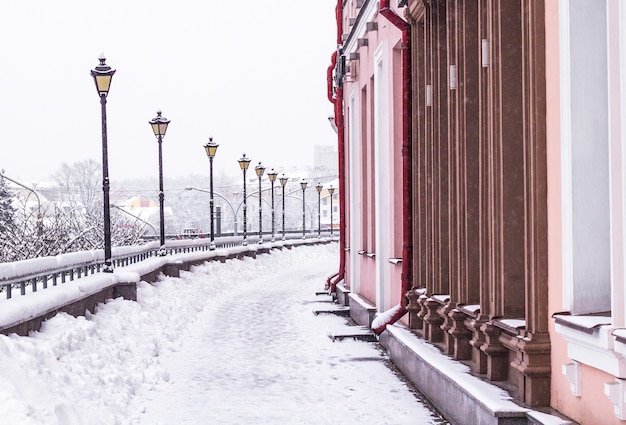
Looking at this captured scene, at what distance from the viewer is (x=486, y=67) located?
7.55 meters

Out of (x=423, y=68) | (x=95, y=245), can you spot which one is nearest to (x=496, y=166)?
(x=423, y=68)

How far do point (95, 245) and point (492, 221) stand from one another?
87.3ft

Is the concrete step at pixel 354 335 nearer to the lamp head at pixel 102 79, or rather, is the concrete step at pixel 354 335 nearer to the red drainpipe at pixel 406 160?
the red drainpipe at pixel 406 160

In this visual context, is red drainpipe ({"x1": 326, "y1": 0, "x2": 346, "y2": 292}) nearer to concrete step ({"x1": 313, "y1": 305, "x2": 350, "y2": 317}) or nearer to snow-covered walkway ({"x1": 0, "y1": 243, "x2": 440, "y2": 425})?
concrete step ({"x1": 313, "y1": 305, "x2": 350, "y2": 317})

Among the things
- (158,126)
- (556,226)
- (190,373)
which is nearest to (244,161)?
(158,126)

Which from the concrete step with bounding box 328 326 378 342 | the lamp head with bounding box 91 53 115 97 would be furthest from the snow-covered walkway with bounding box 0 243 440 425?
the lamp head with bounding box 91 53 115 97

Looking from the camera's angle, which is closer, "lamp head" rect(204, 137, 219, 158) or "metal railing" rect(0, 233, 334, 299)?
"metal railing" rect(0, 233, 334, 299)

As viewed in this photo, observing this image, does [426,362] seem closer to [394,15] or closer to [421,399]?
[421,399]

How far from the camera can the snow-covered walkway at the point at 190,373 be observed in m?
7.46

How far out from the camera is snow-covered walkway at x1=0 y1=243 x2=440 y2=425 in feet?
24.5

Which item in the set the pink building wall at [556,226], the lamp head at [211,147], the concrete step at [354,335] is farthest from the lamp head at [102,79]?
the lamp head at [211,147]

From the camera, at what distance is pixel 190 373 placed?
10.7 meters

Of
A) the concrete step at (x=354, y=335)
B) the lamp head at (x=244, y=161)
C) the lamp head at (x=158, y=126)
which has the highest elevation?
the lamp head at (x=158, y=126)

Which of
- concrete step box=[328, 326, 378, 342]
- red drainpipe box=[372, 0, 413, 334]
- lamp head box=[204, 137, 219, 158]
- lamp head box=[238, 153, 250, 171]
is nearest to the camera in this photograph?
red drainpipe box=[372, 0, 413, 334]
